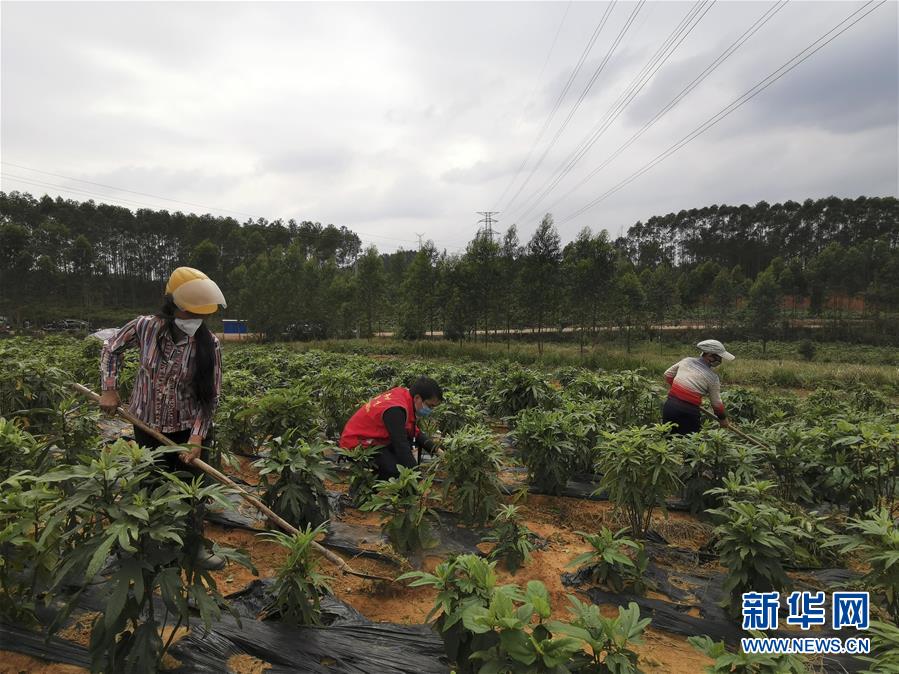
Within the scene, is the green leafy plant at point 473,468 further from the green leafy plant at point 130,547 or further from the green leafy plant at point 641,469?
the green leafy plant at point 130,547

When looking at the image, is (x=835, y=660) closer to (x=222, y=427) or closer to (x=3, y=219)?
(x=222, y=427)

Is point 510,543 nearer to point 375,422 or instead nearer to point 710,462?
point 375,422

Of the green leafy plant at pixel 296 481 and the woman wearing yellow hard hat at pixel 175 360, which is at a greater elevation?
the woman wearing yellow hard hat at pixel 175 360

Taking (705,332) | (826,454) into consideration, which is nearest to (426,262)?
(705,332)

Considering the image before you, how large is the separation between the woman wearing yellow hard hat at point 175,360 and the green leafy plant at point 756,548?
341cm

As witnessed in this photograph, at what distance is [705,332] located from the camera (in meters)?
37.3

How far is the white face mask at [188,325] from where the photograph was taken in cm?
290

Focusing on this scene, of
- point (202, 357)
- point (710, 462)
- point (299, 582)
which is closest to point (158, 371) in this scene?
point (202, 357)

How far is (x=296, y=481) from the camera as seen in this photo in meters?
3.61

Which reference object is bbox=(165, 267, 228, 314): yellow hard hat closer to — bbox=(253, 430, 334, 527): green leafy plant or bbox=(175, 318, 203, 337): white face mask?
bbox=(175, 318, 203, 337): white face mask

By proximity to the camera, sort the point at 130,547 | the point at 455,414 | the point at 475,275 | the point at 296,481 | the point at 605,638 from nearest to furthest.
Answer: the point at 130,547 → the point at 605,638 → the point at 296,481 → the point at 455,414 → the point at 475,275

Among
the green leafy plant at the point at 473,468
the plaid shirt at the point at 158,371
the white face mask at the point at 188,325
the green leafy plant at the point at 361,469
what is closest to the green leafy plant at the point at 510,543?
A: the green leafy plant at the point at 473,468

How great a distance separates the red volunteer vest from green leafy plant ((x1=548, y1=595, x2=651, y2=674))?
8.01 ft

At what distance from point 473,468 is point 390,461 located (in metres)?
0.75
